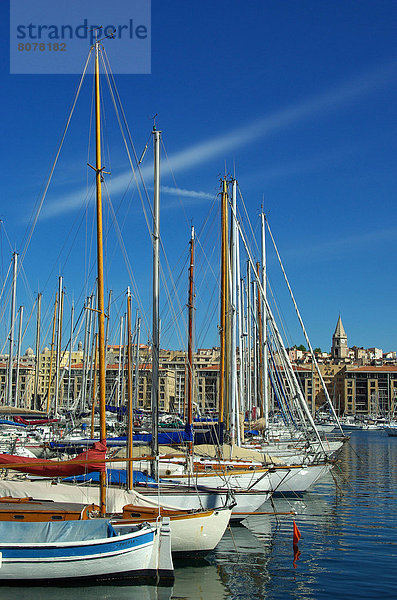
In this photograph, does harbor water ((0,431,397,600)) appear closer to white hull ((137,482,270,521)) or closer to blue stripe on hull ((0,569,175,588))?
blue stripe on hull ((0,569,175,588))

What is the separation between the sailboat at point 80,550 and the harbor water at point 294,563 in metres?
0.39

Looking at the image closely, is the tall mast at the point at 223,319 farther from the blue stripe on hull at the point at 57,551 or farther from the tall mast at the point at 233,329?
the blue stripe on hull at the point at 57,551

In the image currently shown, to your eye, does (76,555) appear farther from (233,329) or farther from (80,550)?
(233,329)

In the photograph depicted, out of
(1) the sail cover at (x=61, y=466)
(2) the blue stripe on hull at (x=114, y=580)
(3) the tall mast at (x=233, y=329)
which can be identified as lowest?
(2) the blue stripe on hull at (x=114, y=580)

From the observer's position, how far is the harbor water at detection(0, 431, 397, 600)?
14.8 metres

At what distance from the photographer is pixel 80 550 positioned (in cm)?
1461

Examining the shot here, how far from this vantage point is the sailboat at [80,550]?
47.8 ft

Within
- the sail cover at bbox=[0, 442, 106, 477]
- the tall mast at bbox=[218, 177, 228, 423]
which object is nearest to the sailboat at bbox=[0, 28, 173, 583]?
the sail cover at bbox=[0, 442, 106, 477]

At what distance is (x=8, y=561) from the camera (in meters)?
14.5

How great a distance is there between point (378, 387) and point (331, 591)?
15750 cm

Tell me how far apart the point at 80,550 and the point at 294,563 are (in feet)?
20.8

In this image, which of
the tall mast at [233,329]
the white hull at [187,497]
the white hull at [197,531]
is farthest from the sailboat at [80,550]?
the tall mast at [233,329]

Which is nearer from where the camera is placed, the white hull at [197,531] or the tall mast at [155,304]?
the white hull at [197,531]

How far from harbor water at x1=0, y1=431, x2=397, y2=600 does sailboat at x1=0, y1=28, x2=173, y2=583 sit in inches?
15.2
